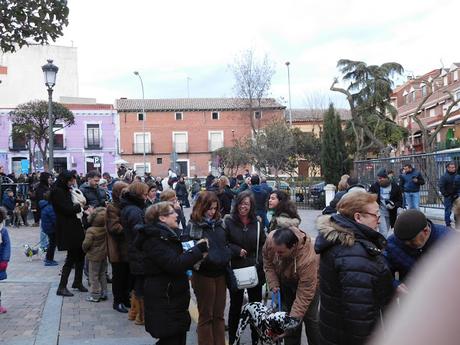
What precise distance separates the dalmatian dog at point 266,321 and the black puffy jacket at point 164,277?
71cm

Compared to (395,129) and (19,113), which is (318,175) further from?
(19,113)

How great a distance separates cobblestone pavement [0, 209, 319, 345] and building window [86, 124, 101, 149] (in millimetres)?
42573

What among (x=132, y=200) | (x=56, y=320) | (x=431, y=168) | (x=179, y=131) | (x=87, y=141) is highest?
(x=179, y=131)

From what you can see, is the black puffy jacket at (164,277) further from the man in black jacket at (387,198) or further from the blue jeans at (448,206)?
the blue jeans at (448,206)

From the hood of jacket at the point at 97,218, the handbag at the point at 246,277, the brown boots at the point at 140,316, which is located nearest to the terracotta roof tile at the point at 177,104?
the hood of jacket at the point at 97,218

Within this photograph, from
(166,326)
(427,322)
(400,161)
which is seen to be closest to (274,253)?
(166,326)

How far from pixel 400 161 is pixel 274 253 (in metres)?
11.7

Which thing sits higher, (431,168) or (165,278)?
(431,168)

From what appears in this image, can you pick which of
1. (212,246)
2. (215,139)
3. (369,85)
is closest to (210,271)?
(212,246)

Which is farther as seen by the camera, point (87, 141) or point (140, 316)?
point (87, 141)

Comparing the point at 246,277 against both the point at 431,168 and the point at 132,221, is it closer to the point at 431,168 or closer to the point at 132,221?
the point at 132,221

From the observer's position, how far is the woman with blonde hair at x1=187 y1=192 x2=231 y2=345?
4.86 meters

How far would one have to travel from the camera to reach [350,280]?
10.1 ft

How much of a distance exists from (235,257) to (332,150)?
24226 millimetres
